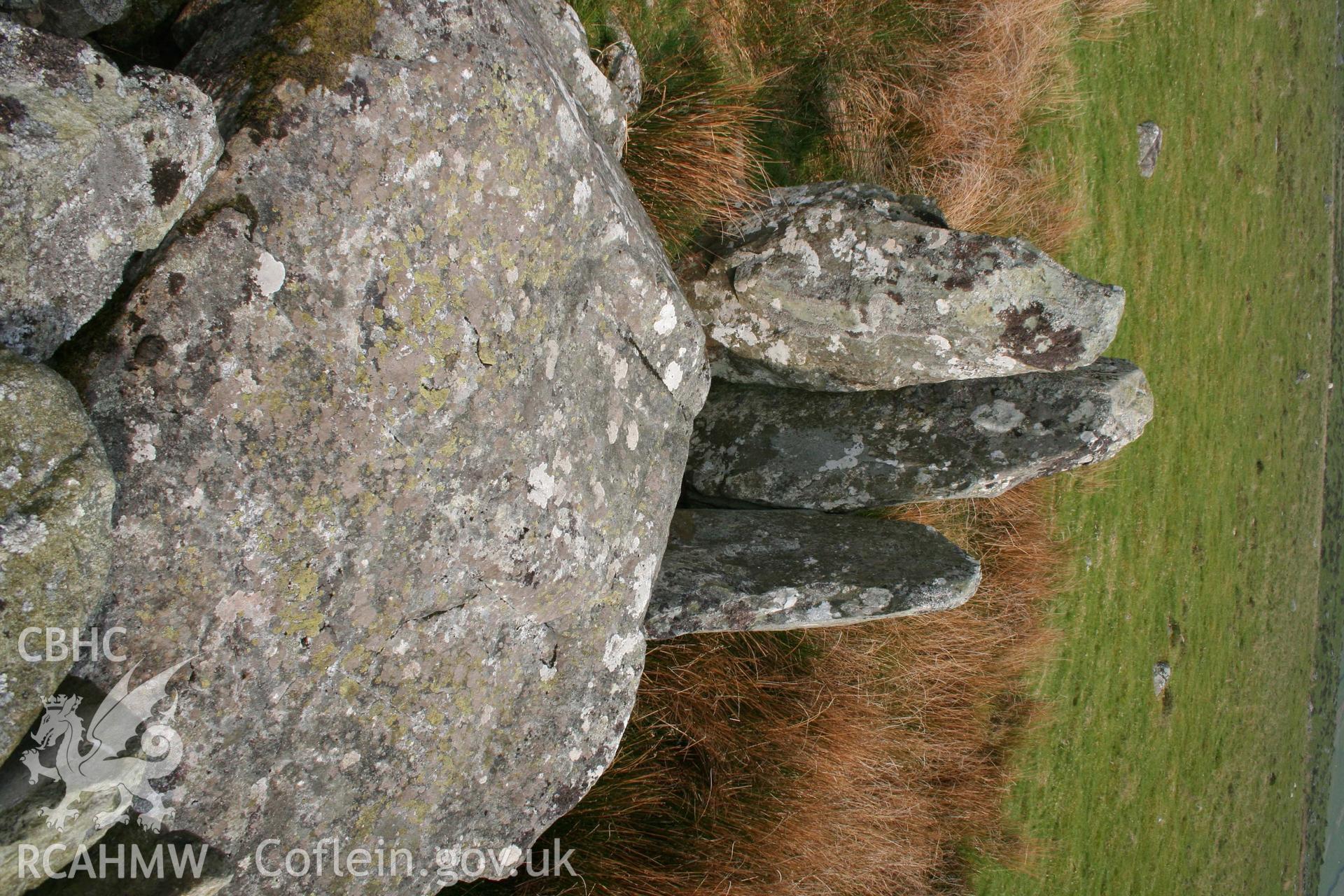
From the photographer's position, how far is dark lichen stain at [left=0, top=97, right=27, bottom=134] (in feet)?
6.27

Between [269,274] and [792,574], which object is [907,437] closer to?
[792,574]

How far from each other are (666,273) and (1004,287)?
1676 millimetres

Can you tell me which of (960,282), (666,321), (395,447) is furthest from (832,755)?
(395,447)

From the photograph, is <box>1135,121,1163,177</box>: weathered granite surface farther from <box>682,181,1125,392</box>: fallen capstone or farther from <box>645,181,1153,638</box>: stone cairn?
<box>682,181,1125,392</box>: fallen capstone

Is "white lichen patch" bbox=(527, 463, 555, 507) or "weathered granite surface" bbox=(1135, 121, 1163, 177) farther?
"weathered granite surface" bbox=(1135, 121, 1163, 177)

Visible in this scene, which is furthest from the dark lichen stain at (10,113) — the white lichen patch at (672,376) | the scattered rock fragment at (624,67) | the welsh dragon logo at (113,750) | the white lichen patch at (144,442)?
the scattered rock fragment at (624,67)

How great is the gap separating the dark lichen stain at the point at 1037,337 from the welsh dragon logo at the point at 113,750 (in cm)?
361

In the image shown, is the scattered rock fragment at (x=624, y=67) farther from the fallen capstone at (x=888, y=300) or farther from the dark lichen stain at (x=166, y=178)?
the dark lichen stain at (x=166, y=178)

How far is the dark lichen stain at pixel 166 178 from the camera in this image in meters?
2.21

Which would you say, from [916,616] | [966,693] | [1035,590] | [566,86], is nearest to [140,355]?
[566,86]

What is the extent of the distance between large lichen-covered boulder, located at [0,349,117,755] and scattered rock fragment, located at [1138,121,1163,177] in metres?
10.6

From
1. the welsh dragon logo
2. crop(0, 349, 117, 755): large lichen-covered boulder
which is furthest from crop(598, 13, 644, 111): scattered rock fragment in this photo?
the welsh dragon logo

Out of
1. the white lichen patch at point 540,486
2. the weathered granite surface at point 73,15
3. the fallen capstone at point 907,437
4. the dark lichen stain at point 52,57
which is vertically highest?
the weathered granite surface at point 73,15

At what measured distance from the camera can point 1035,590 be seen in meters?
7.67
